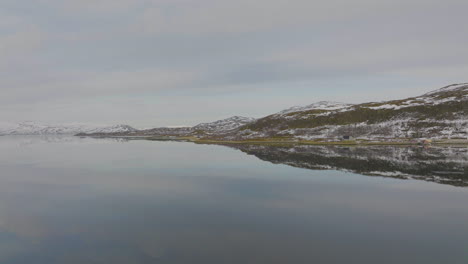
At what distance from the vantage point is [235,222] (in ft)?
A: 80.2

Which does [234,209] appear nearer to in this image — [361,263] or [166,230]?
[166,230]

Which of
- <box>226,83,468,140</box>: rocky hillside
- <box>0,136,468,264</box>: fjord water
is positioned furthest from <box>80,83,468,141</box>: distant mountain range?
<box>0,136,468,264</box>: fjord water

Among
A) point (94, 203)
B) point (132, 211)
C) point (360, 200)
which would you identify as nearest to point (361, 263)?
point (360, 200)

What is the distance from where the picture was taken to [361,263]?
17.0 meters

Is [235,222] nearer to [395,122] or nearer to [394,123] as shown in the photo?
[394,123]

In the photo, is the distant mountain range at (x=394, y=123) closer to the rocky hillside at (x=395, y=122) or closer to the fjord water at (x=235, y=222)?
the rocky hillside at (x=395, y=122)

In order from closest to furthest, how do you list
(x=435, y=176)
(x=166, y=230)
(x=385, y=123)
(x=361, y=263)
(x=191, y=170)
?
(x=361, y=263), (x=166, y=230), (x=435, y=176), (x=191, y=170), (x=385, y=123)

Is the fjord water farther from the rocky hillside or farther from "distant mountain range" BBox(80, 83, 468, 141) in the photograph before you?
the rocky hillside

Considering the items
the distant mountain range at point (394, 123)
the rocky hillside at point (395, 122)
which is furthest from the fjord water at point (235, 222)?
the rocky hillside at point (395, 122)

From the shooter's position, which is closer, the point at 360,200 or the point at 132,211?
the point at 132,211

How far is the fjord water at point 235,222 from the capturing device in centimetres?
1848

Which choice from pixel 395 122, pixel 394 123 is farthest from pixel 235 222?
pixel 395 122

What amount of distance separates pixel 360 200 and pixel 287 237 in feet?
49.5

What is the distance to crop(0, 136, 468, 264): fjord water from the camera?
18.5 metres
